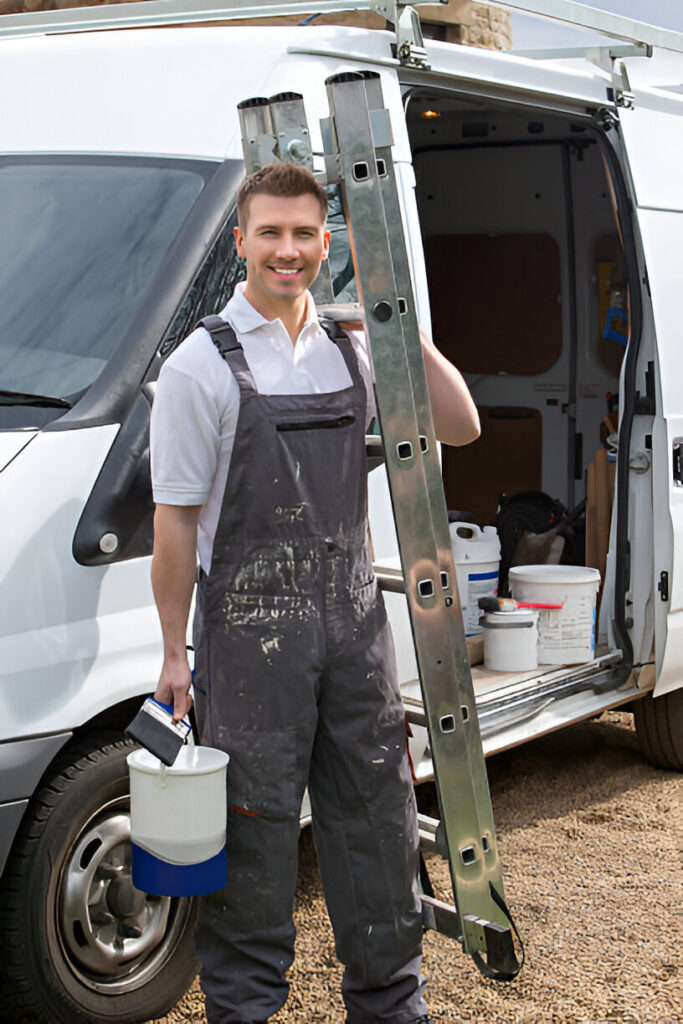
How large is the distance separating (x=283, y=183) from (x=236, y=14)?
5.20 feet

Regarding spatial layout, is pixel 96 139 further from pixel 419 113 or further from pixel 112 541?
pixel 419 113

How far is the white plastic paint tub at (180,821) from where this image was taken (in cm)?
288

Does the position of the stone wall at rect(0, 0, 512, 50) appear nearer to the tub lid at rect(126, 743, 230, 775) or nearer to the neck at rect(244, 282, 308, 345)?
the neck at rect(244, 282, 308, 345)

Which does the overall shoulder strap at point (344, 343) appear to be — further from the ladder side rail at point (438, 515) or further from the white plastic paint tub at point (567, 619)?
the white plastic paint tub at point (567, 619)

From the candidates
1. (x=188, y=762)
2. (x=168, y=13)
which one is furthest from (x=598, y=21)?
(x=188, y=762)

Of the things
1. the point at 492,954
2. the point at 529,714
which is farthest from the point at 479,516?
the point at 492,954

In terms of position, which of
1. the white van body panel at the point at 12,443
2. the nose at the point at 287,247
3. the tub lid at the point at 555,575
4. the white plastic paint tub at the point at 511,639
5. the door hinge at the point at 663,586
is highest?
the nose at the point at 287,247

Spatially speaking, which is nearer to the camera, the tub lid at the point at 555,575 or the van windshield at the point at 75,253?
the van windshield at the point at 75,253

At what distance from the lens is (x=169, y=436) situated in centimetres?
290

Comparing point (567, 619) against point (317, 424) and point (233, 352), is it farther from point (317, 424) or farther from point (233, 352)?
point (233, 352)

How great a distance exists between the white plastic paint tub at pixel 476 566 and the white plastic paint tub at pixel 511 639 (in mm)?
306

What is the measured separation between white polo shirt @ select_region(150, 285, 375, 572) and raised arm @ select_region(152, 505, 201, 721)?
0.14 ft

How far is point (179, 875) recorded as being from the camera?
2924 millimetres

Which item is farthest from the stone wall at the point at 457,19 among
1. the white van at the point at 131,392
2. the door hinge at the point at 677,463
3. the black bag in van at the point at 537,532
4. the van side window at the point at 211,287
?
the van side window at the point at 211,287
